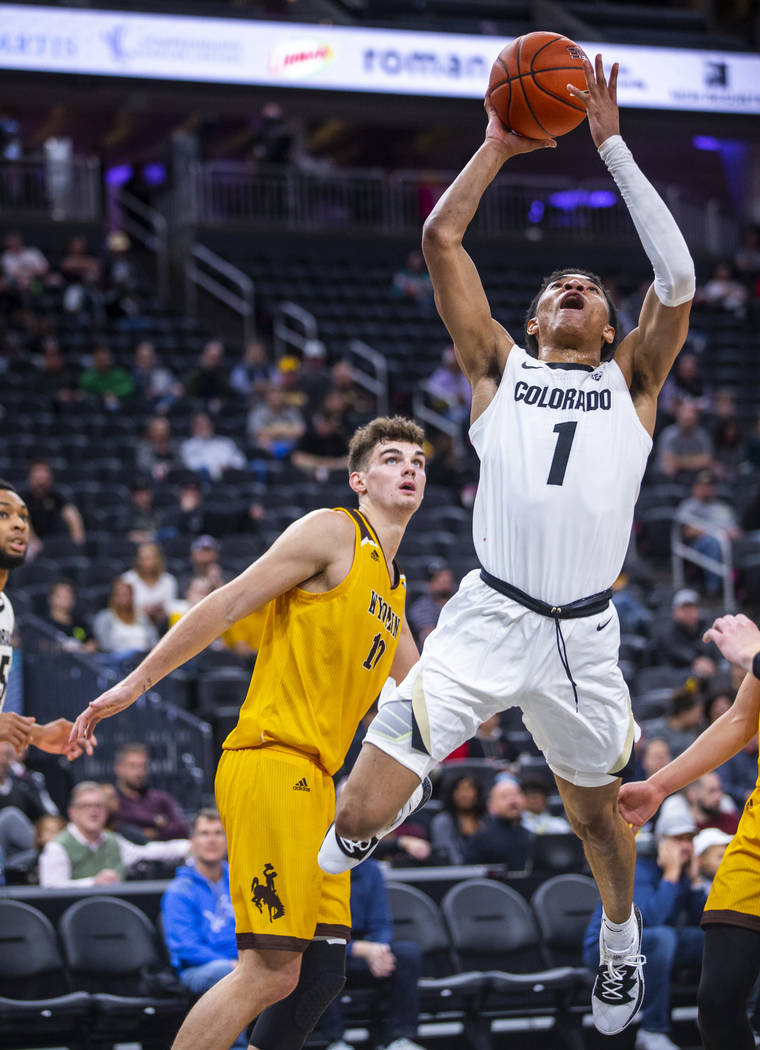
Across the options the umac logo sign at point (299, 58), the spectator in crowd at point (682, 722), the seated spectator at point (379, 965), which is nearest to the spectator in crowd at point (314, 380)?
the umac logo sign at point (299, 58)

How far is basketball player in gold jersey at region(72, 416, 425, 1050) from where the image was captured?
15.0 ft

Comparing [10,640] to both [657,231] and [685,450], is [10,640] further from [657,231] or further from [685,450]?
[685,450]

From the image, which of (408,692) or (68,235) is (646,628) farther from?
(68,235)

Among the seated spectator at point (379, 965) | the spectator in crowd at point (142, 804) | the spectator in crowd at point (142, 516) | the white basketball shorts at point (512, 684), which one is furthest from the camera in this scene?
the spectator in crowd at point (142, 516)

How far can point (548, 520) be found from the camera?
4.38 meters

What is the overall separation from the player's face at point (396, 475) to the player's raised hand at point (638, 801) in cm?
121

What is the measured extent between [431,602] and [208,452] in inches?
158

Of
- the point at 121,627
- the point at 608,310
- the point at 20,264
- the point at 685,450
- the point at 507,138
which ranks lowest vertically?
the point at 121,627

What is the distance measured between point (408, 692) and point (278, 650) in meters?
0.66

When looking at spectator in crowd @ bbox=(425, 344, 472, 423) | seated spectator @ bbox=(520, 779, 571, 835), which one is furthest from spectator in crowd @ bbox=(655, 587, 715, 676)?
spectator in crowd @ bbox=(425, 344, 472, 423)

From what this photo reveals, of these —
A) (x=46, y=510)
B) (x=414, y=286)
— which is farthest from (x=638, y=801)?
(x=414, y=286)

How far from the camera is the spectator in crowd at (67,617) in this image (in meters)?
10.8

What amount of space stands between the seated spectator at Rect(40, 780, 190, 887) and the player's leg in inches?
132

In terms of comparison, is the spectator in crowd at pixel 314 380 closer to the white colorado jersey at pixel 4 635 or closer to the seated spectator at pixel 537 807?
the seated spectator at pixel 537 807
